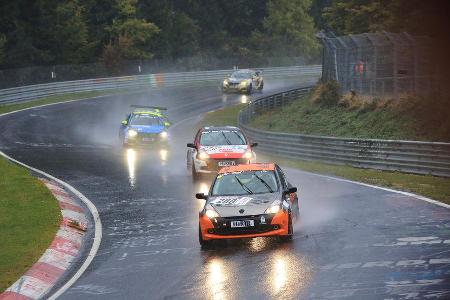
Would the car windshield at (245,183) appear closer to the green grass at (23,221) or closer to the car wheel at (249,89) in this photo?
the green grass at (23,221)

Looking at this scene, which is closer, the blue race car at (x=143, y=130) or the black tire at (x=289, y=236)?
the black tire at (x=289, y=236)

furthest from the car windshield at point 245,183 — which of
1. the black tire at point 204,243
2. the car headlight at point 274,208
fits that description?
the black tire at point 204,243

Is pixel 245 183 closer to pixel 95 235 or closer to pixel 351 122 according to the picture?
pixel 95 235

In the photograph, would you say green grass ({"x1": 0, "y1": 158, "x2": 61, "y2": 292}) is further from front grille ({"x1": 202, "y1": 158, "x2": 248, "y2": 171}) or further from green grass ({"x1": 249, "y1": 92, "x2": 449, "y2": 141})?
green grass ({"x1": 249, "y1": 92, "x2": 449, "y2": 141})

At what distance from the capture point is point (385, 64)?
36.3 meters

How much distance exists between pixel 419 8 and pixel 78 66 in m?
36.2

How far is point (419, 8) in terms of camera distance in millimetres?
45406

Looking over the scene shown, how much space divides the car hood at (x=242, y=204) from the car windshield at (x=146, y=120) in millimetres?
21157

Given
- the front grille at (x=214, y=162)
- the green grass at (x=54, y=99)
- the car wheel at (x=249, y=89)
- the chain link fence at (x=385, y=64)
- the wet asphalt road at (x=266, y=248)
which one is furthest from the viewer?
the car wheel at (x=249, y=89)

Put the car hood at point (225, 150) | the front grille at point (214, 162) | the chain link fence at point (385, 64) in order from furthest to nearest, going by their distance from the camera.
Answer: the chain link fence at point (385, 64) → the car hood at point (225, 150) → the front grille at point (214, 162)

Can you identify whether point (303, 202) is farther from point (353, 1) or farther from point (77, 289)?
point (353, 1)

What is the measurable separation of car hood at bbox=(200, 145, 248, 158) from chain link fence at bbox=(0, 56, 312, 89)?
36680 millimetres

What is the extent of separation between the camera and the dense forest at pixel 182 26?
5472 centimetres

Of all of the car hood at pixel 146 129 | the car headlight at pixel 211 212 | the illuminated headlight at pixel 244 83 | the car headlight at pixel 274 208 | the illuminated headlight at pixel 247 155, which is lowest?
the illuminated headlight at pixel 244 83
